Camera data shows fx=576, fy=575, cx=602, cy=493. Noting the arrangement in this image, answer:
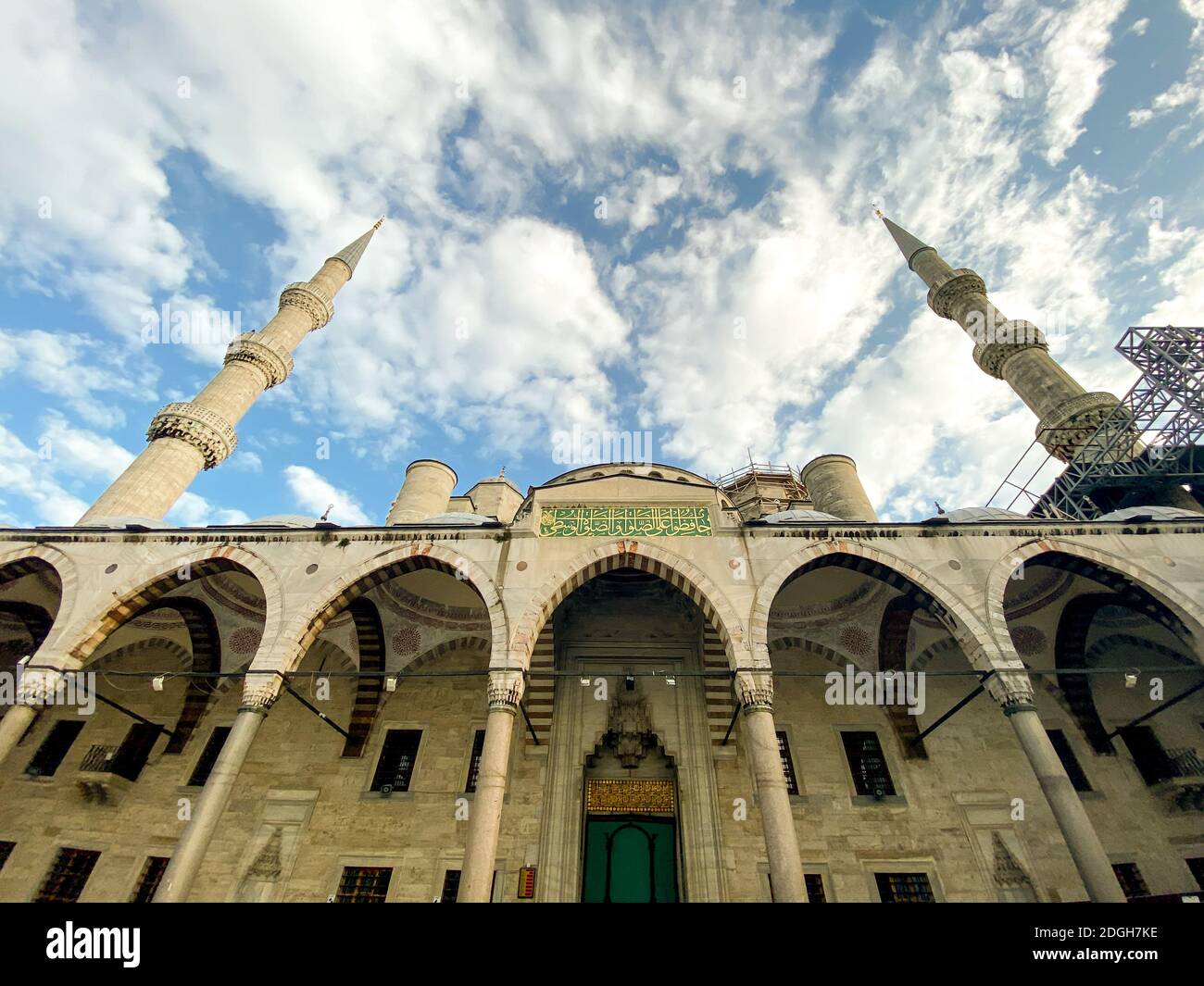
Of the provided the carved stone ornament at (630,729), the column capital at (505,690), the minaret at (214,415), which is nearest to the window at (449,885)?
the carved stone ornament at (630,729)

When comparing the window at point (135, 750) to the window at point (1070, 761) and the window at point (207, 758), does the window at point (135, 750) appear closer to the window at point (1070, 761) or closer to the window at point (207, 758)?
the window at point (207, 758)

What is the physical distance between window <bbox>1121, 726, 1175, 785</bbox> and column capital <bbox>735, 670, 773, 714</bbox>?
7747 mm

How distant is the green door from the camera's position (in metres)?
9.89

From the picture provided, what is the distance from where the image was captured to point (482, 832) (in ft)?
24.0

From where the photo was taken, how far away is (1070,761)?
10875mm

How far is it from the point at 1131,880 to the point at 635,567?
9944mm

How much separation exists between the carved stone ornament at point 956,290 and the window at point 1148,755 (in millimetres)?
13487

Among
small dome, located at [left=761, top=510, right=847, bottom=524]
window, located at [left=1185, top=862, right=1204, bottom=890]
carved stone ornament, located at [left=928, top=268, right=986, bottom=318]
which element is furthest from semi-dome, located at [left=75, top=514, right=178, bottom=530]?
carved stone ornament, located at [left=928, top=268, right=986, bottom=318]

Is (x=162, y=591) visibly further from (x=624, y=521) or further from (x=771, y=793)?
(x=771, y=793)

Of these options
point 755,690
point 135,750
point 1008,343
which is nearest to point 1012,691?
point 755,690

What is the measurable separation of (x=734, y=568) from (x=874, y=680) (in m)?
4.75
